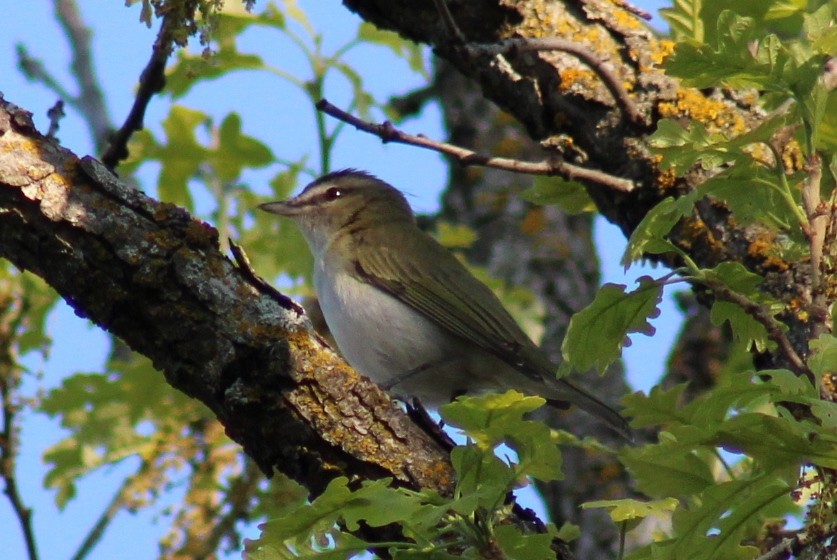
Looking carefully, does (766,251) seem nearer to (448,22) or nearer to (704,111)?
(704,111)

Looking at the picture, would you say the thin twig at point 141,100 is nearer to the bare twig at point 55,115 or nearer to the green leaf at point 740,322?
the bare twig at point 55,115

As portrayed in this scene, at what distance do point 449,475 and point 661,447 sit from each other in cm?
78

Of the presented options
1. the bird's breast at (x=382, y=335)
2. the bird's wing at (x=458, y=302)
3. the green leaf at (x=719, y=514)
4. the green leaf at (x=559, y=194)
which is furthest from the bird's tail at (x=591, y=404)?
the green leaf at (x=719, y=514)

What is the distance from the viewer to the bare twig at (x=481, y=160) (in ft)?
10.3

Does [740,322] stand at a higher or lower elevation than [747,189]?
lower

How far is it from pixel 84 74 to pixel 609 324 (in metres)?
5.85

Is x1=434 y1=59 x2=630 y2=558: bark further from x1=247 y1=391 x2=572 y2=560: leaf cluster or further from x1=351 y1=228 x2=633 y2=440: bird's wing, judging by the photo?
x1=247 y1=391 x2=572 y2=560: leaf cluster

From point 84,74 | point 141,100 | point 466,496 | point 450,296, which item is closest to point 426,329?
point 450,296

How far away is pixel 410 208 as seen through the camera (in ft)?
22.3

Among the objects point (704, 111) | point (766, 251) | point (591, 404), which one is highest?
point (704, 111)

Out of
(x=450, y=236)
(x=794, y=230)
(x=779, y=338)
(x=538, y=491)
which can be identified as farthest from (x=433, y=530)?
(x=538, y=491)

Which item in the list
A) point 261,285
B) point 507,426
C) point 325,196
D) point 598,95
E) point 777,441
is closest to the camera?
point 777,441

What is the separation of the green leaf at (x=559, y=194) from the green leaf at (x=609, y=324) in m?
1.08

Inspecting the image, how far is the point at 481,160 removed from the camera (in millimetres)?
3373
